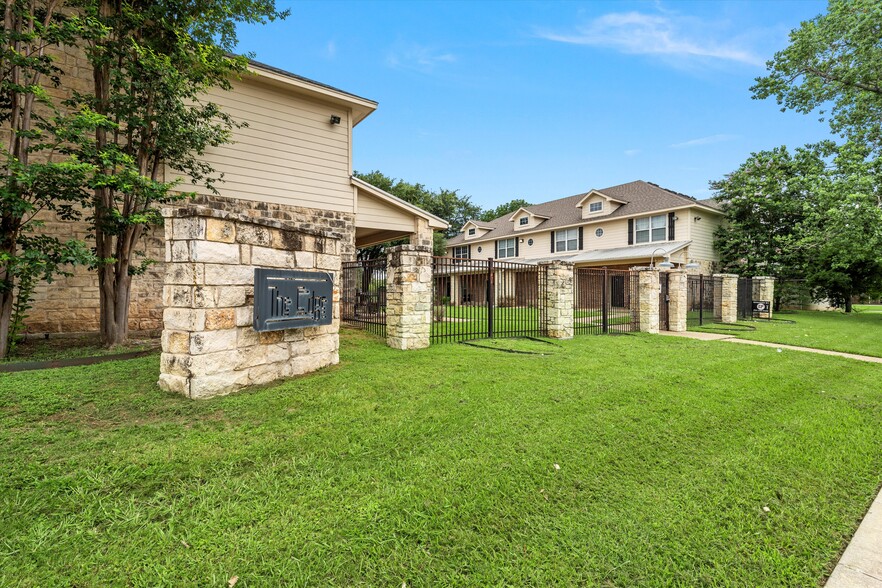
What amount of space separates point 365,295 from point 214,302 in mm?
4792

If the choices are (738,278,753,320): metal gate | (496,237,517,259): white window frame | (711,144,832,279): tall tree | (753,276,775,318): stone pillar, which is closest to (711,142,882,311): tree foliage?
(711,144,832,279): tall tree

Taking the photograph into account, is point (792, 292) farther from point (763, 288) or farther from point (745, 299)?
point (745, 299)

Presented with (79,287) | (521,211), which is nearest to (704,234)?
(521,211)

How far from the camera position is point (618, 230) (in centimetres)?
2136

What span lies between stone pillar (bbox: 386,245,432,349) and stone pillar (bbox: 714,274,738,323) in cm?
1312

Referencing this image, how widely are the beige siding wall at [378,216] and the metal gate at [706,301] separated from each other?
980cm

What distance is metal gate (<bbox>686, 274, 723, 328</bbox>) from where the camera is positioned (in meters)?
12.9

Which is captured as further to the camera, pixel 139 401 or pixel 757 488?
pixel 139 401

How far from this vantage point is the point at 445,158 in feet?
86.7

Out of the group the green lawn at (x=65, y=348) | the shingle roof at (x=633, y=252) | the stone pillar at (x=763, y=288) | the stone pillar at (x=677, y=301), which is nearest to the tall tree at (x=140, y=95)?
the green lawn at (x=65, y=348)

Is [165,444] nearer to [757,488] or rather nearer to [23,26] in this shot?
[757,488]

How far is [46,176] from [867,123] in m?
26.7

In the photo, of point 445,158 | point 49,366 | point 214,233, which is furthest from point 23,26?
point 445,158

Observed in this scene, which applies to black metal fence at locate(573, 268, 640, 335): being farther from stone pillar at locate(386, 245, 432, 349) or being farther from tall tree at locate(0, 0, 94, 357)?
tall tree at locate(0, 0, 94, 357)
